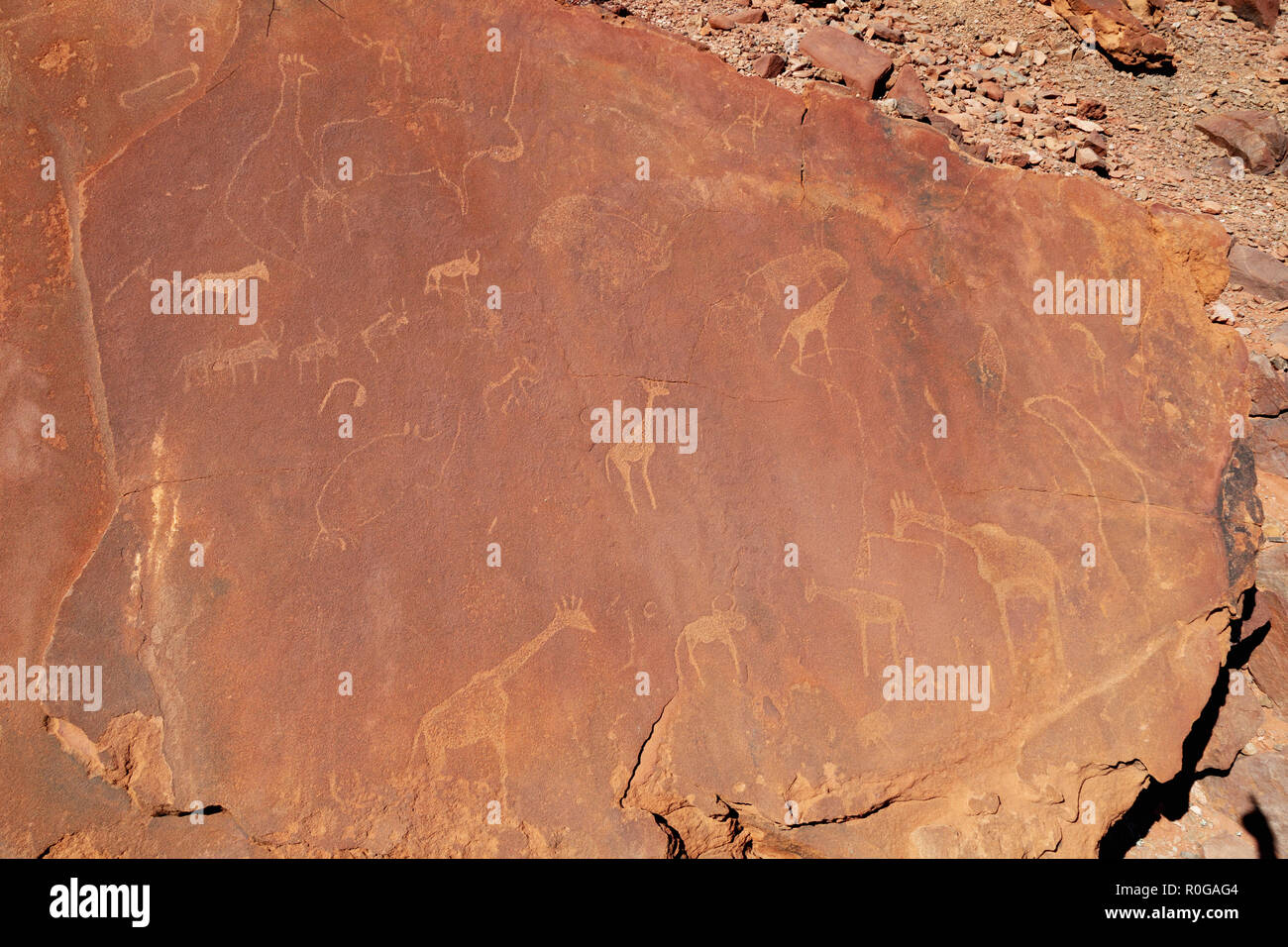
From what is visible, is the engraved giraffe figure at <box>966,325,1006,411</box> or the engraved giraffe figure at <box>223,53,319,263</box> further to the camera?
the engraved giraffe figure at <box>966,325,1006,411</box>

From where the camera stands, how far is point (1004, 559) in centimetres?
281

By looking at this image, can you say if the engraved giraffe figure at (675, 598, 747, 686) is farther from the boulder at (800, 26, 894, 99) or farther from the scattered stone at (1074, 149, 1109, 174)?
the scattered stone at (1074, 149, 1109, 174)

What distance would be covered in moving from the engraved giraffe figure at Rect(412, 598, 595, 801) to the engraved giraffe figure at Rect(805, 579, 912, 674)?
0.86 metres

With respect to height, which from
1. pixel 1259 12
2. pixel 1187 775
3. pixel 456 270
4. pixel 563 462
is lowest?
pixel 1187 775

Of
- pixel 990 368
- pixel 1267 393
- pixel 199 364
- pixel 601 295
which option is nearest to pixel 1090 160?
pixel 1267 393

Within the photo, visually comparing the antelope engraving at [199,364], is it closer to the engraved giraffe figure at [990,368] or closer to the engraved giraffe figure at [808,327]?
the engraved giraffe figure at [808,327]

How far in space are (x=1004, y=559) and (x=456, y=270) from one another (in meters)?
1.95

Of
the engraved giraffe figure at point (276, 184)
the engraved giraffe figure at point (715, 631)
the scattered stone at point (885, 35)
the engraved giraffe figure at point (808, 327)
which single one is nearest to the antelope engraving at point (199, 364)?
the engraved giraffe figure at point (276, 184)

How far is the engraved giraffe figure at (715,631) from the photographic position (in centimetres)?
267

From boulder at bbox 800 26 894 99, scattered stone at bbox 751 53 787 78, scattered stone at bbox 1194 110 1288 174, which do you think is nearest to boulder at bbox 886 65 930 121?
boulder at bbox 800 26 894 99

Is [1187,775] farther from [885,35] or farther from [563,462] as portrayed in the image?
[885,35]

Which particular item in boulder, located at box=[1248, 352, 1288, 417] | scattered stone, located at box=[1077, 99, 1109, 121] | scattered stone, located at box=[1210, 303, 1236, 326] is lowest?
boulder, located at box=[1248, 352, 1288, 417]

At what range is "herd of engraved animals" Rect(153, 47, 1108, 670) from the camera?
2.73 metres

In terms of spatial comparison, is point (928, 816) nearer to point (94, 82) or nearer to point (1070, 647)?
point (1070, 647)
